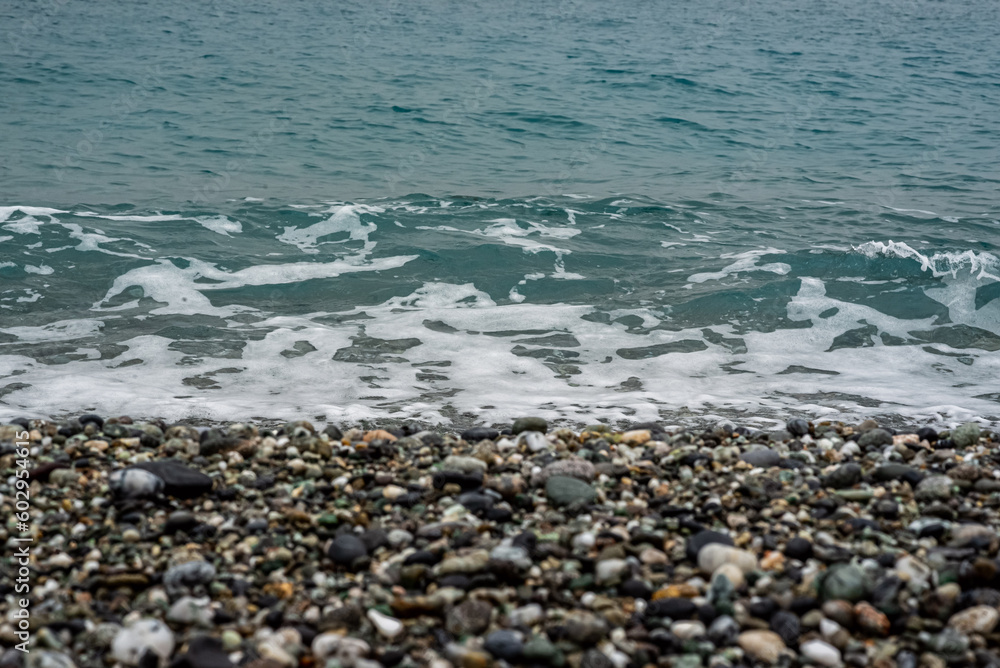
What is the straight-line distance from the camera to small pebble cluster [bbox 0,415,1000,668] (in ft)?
7.26

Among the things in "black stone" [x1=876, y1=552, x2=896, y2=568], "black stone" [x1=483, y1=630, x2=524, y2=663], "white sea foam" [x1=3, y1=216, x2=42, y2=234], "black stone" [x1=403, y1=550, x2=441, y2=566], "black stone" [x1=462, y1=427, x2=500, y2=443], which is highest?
"black stone" [x1=876, y1=552, x2=896, y2=568]

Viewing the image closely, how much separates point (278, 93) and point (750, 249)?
1350cm

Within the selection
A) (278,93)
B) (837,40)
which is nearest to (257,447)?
(278,93)

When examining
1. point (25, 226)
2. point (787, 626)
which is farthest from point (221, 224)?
point (787, 626)

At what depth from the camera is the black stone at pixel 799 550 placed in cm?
267

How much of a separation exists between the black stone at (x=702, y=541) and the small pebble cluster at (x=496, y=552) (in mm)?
10

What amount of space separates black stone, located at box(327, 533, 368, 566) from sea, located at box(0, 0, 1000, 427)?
1.85 meters

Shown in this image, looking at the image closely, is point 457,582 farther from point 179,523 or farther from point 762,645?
point 179,523

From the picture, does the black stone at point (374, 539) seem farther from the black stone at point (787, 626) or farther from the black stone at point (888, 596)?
the black stone at point (888, 596)

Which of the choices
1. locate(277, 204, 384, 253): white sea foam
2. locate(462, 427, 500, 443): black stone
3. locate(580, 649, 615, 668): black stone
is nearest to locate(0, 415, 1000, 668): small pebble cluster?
locate(580, 649, 615, 668): black stone

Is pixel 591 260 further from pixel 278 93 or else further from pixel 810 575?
pixel 278 93

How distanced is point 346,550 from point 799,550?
1.55 m

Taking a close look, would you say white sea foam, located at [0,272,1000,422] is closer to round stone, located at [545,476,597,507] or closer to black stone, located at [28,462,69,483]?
black stone, located at [28,462,69,483]

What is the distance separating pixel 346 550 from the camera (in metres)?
2.68
